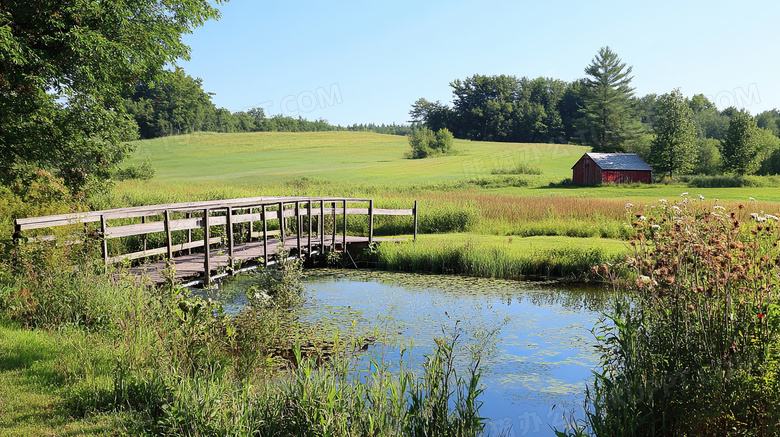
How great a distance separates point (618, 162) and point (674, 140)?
614cm

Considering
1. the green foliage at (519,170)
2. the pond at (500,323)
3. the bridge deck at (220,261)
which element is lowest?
the pond at (500,323)

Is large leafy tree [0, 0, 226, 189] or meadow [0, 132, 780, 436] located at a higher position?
large leafy tree [0, 0, 226, 189]

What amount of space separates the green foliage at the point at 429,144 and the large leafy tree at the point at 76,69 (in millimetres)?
57370

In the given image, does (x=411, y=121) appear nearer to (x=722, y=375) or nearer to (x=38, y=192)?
(x=38, y=192)

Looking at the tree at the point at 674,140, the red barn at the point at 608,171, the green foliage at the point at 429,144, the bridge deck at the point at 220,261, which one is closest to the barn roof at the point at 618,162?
the red barn at the point at 608,171

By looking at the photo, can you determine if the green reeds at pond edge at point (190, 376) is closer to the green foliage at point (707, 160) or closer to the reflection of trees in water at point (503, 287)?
the reflection of trees in water at point (503, 287)

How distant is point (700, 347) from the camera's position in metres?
4.91

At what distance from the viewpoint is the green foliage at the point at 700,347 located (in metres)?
4.58

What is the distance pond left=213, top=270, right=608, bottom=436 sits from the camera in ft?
23.7

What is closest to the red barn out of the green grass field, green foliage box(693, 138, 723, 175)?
the green grass field

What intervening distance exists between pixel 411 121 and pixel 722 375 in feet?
352

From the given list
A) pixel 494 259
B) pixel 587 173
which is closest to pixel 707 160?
pixel 587 173

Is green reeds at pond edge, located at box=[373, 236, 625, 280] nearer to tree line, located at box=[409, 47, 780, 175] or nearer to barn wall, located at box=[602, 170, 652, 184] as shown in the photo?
barn wall, located at box=[602, 170, 652, 184]

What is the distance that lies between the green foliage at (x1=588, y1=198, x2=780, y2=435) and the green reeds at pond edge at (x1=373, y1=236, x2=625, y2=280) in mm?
10285
